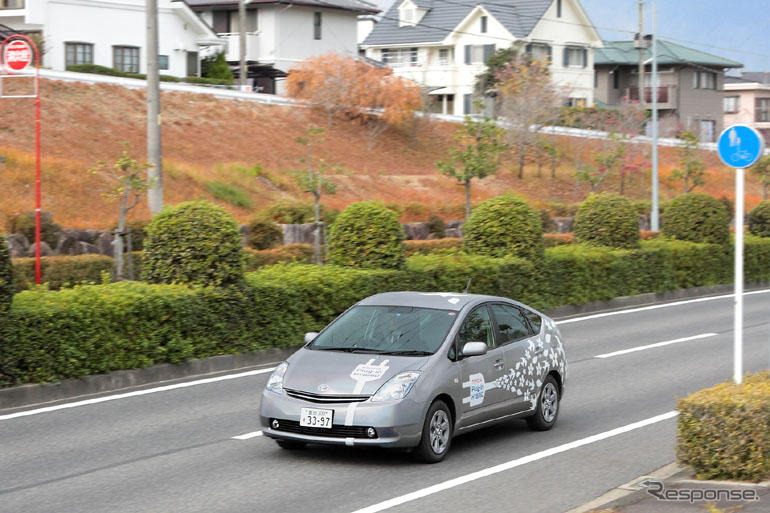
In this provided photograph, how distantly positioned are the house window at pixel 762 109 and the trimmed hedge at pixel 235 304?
268 ft

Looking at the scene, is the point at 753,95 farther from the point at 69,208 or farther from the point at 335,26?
the point at 69,208

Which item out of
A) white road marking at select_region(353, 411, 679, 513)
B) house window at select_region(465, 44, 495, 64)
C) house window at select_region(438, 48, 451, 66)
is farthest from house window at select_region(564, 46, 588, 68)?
white road marking at select_region(353, 411, 679, 513)

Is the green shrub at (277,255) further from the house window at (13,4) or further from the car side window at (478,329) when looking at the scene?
the house window at (13,4)

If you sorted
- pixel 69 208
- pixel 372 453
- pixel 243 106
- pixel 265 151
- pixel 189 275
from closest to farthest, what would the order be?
pixel 372 453, pixel 189 275, pixel 69 208, pixel 265 151, pixel 243 106

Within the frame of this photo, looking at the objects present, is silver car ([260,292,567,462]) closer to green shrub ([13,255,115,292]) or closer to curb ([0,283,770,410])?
curb ([0,283,770,410])

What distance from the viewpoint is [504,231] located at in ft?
77.8

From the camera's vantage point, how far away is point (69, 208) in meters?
36.6

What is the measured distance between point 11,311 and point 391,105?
164 ft

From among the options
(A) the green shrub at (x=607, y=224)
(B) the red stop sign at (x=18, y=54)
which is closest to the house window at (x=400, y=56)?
(A) the green shrub at (x=607, y=224)

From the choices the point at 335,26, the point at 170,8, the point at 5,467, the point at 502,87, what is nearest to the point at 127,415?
the point at 5,467

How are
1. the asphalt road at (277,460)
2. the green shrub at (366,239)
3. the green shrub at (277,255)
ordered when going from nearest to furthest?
the asphalt road at (277,460) < the green shrub at (366,239) < the green shrub at (277,255)

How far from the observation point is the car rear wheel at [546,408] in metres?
11.8

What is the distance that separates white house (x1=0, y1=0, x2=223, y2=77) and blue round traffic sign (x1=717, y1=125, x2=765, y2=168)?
151 feet

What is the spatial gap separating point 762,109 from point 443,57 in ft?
127
